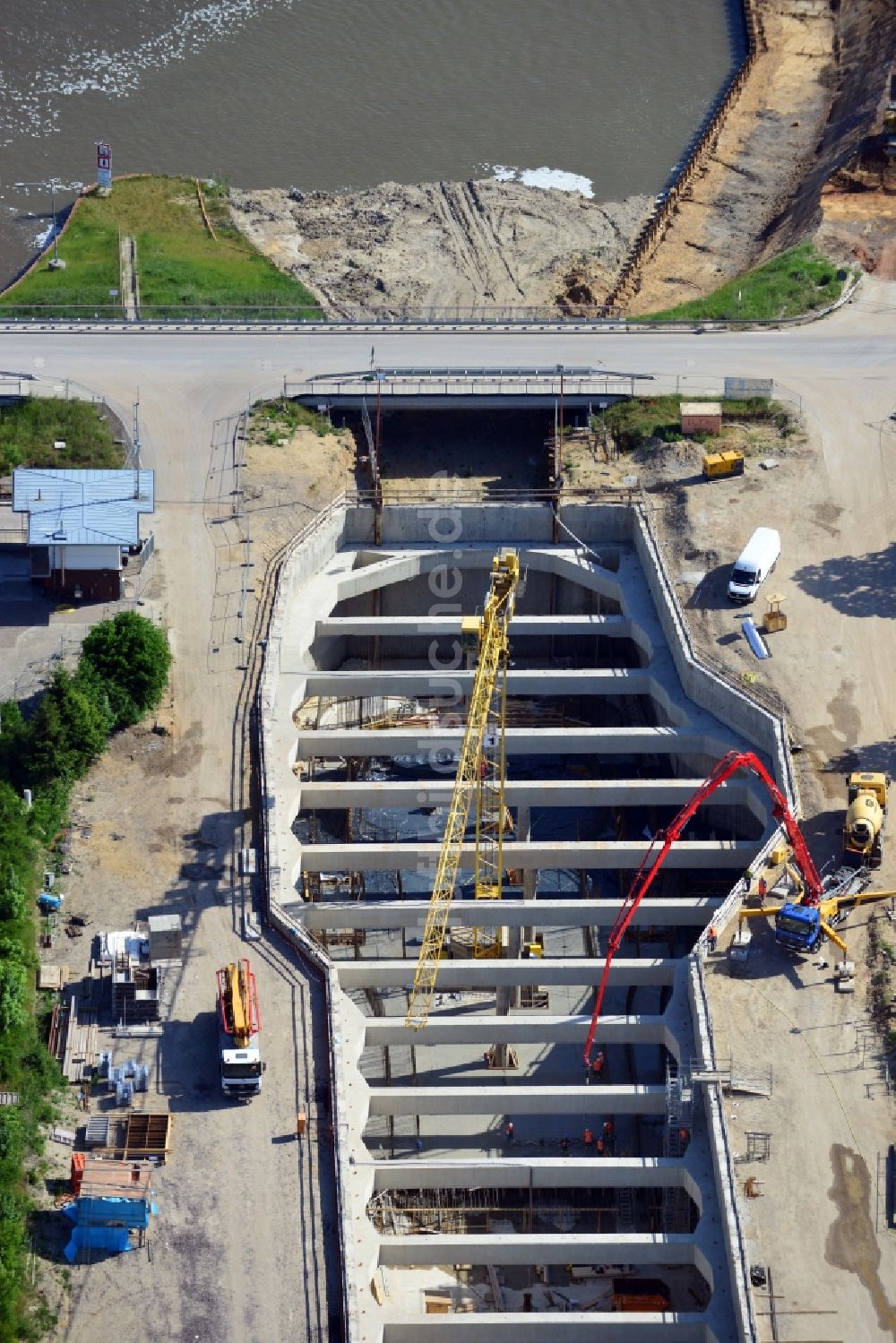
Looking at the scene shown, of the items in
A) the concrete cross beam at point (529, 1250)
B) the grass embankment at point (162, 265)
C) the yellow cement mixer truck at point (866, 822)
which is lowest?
the concrete cross beam at point (529, 1250)

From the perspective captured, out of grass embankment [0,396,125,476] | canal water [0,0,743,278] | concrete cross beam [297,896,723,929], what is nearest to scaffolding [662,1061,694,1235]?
concrete cross beam [297,896,723,929]

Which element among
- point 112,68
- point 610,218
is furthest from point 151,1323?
point 112,68

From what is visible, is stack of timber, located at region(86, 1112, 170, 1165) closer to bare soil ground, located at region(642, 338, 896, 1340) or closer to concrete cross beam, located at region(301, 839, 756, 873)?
concrete cross beam, located at region(301, 839, 756, 873)

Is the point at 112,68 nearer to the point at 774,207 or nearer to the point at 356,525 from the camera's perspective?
the point at 774,207

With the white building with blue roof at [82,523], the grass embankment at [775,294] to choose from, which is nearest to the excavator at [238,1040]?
the white building with blue roof at [82,523]

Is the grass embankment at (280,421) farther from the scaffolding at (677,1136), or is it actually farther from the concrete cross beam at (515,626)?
the scaffolding at (677,1136)

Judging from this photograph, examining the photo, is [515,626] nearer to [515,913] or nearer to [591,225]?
[515,913]

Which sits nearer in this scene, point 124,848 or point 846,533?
point 124,848
